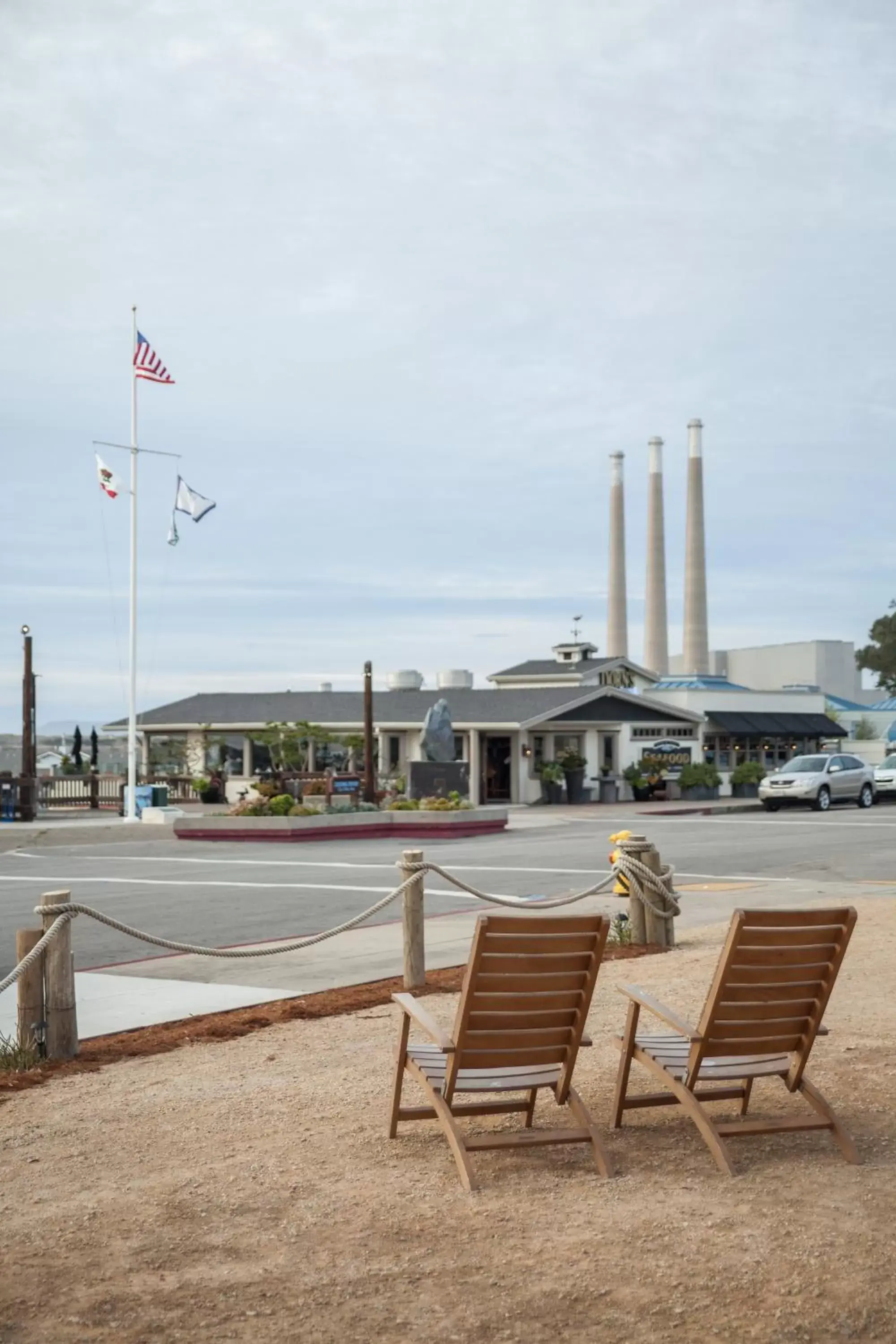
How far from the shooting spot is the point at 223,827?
Answer: 30531 millimetres

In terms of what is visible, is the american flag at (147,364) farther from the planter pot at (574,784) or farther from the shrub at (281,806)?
the planter pot at (574,784)

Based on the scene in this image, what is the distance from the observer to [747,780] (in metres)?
51.6

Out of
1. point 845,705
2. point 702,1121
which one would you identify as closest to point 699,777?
point 845,705

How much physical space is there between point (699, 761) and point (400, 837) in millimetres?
24993

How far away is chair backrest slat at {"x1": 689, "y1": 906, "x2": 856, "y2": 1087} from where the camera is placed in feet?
19.8

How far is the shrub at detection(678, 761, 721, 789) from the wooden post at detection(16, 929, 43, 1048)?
4241 centimetres

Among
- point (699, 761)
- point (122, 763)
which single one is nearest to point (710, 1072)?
point (699, 761)

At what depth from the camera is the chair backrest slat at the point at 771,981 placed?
603 centimetres

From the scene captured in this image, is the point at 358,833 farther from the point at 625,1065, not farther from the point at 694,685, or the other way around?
the point at 694,685

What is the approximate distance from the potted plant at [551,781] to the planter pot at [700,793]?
494 centimetres

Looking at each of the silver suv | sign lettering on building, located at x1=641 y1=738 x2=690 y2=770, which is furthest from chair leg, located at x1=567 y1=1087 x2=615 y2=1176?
sign lettering on building, located at x1=641 y1=738 x2=690 y2=770

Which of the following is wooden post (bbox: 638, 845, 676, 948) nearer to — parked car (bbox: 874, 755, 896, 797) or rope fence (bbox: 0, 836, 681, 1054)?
rope fence (bbox: 0, 836, 681, 1054)

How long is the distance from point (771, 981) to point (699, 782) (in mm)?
44281

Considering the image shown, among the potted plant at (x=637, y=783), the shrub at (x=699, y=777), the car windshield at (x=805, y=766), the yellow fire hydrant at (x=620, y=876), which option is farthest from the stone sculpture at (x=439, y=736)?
the yellow fire hydrant at (x=620, y=876)
